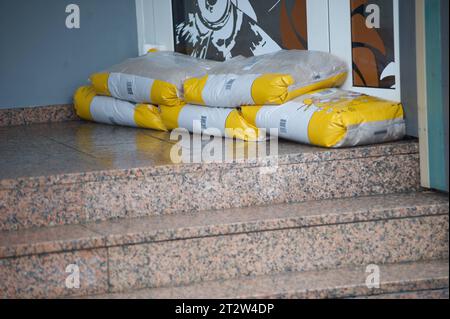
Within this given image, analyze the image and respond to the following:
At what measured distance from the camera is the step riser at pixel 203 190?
2.45 m

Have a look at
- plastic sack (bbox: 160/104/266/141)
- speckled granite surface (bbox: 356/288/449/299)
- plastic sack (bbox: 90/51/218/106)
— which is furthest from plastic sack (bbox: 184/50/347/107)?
speckled granite surface (bbox: 356/288/449/299)

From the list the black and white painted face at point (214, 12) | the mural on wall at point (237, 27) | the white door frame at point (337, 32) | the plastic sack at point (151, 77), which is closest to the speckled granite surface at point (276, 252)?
the white door frame at point (337, 32)

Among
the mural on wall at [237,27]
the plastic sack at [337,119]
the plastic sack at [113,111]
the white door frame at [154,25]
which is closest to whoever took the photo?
the plastic sack at [337,119]

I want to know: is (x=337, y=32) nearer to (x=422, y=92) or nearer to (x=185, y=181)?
(x=422, y=92)

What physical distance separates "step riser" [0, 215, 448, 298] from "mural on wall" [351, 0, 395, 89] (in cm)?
67

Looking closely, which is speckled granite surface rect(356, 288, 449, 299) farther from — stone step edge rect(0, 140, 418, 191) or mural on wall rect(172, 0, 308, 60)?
mural on wall rect(172, 0, 308, 60)

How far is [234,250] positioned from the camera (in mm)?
2373

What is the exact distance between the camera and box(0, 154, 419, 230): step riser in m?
2.45

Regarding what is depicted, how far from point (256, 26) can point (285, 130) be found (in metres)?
0.92

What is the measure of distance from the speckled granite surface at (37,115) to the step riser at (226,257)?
2.18m

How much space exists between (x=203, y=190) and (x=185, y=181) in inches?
2.6

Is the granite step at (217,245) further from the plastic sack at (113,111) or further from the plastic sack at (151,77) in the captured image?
the plastic sack at (113,111)
